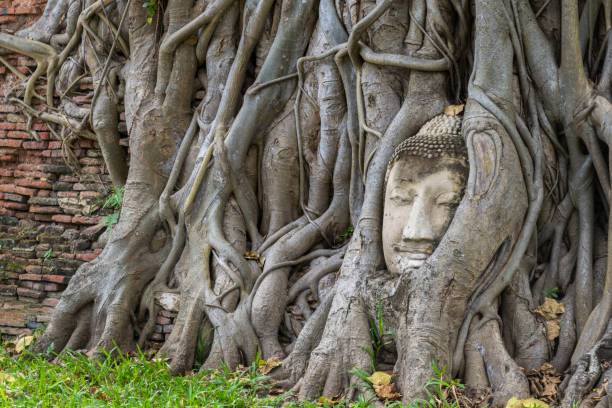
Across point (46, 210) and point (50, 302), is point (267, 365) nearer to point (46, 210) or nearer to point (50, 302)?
point (50, 302)

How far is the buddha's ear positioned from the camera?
3422 millimetres

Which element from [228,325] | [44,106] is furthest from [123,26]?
[228,325]

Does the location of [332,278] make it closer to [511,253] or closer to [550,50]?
[511,253]

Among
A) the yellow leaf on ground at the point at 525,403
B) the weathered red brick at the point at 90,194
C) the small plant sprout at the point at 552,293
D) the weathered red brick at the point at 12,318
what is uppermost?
the weathered red brick at the point at 90,194

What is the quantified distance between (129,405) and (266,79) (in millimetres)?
2530

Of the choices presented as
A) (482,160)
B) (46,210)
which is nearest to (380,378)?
(482,160)

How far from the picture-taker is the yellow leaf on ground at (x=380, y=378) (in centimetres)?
333

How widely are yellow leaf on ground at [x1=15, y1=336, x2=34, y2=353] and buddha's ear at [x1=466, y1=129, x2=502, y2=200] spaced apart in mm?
3425

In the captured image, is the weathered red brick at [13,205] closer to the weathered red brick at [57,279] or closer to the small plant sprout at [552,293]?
the weathered red brick at [57,279]

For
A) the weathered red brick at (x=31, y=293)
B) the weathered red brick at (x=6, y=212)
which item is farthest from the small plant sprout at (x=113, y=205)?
the weathered red brick at (x=6, y=212)

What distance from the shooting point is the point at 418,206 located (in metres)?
3.58

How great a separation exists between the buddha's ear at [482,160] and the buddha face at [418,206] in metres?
0.11

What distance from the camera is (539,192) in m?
3.58

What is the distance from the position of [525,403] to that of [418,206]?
116 centimetres
